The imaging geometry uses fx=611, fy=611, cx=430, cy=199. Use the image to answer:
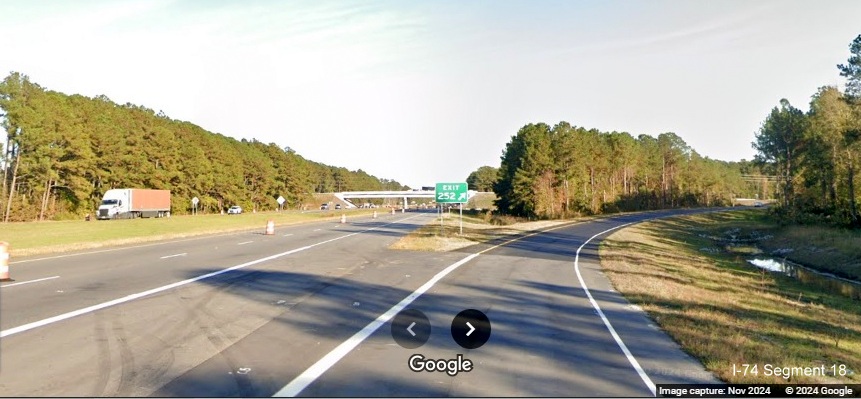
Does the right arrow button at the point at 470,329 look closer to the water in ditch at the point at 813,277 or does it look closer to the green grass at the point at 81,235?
the water in ditch at the point at 813,277

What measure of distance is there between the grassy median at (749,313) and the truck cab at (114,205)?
4726 centimetres

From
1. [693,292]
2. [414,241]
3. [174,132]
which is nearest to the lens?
[693,292]

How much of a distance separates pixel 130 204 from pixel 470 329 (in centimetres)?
5995

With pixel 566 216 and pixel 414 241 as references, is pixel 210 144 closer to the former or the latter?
pixel 566 216

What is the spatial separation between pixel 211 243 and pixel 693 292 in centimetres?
2391

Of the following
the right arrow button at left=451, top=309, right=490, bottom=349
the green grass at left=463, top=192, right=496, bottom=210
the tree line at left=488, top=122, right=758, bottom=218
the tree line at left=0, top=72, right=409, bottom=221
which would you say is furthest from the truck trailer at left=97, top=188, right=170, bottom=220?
the green grass at left=463, top=192, right=496, bottom=210

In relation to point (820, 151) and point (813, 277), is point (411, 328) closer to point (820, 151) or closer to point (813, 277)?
point (813, 277)

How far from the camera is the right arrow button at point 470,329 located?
10359 millimetres

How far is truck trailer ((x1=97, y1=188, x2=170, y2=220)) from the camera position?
2368 inches

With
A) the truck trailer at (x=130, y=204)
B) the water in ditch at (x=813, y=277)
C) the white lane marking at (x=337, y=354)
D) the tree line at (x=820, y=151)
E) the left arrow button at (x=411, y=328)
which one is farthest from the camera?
the truck trailer at (x=130, y=204)

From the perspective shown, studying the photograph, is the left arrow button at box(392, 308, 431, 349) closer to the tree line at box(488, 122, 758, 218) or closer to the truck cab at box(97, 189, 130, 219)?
the truck cab at box(97, 189, 130, 219)

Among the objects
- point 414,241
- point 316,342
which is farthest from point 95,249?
point 316,342

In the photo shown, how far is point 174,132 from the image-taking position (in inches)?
3979

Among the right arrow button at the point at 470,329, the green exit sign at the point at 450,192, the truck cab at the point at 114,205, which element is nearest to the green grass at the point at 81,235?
the truck cab at the point at 114,205
